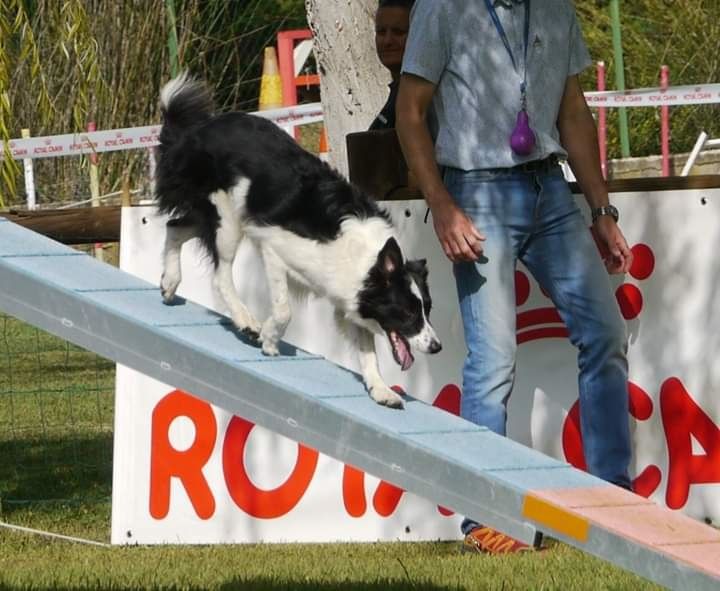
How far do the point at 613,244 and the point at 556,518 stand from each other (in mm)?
2077

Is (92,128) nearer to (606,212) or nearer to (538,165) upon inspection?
(606,212)

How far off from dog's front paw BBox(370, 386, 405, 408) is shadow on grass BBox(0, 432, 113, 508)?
8.63 ft

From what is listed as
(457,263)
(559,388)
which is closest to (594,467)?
(559,388)

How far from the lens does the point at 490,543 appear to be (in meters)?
5.64

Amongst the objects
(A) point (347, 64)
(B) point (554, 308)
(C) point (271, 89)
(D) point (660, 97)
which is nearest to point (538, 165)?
(B) point (554, 308)

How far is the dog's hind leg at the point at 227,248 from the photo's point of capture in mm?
5527

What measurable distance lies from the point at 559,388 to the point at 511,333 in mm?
720

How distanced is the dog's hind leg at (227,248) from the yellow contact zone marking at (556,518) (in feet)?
6.24

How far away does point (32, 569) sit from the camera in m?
5.53

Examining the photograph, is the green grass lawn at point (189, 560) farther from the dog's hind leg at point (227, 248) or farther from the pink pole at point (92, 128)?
the pink pole at point (92, 128)

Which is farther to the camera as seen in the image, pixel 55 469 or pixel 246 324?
pixel 55 469

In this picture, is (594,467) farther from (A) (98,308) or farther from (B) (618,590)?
(A) (98,308)

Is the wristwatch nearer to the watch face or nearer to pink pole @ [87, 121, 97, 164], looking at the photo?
the watch face

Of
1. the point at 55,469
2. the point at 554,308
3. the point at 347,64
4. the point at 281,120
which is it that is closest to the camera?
the point at 554,308
